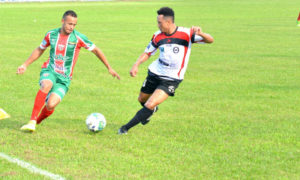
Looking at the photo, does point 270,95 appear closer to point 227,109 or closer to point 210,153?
point 227,109

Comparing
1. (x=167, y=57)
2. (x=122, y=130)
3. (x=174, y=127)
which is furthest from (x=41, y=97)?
(x=174, y=127)

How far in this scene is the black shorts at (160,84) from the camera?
764 cm

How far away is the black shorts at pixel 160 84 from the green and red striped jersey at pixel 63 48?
109 cm

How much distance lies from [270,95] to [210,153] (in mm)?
4925

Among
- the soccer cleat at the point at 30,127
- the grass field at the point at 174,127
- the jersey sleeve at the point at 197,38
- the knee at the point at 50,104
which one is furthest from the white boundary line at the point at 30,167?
the jersey sleeve at the point at 197,38

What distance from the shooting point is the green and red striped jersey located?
7.81 m

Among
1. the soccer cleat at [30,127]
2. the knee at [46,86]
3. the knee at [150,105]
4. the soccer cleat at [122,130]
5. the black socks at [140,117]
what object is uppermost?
the knee at [150,105]

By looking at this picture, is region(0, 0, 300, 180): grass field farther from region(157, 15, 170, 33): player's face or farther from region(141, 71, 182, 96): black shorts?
region(157, 15, 170, 33): player's face

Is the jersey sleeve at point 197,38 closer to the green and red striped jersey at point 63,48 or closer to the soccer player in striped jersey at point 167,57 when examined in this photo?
the soccer player in striped jersey at point 167,57

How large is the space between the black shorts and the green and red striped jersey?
3.57ft

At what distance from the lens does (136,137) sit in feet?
24.5

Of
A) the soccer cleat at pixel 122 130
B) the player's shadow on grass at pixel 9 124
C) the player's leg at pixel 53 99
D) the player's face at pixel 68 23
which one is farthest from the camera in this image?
the player's shadow on grass at pixel 9 124

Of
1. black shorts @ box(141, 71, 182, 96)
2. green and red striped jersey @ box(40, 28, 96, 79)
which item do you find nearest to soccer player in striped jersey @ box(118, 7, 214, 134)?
black shorts @ box(141, 71, 182, 96)

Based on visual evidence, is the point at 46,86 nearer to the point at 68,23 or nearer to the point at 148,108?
the point at 68,23
